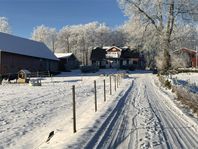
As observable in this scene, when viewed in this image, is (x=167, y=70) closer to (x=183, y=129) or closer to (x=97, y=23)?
(x=183, y=129)

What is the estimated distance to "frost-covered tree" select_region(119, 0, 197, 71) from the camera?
46.6 meters

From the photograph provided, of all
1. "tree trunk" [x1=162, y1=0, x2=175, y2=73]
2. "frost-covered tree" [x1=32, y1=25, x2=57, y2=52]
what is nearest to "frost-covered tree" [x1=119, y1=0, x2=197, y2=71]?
"tree trunk" [x1=162, y1=0, x2=175, y2=73]

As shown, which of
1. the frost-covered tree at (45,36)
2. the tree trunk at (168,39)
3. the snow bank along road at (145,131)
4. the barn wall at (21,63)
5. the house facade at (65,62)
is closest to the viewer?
the snow bank along road at (145,131)

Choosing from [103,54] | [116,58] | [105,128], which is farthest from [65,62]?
[105,128]

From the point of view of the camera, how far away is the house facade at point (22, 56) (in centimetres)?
5456

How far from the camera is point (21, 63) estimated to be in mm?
58781

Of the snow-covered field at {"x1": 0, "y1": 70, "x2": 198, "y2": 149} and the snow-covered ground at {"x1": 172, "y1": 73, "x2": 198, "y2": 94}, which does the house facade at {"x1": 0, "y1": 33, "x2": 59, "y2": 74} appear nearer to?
the snow-covered ground at {"x1": 172, "y1": 73, "x2": 198, "y2": 94}

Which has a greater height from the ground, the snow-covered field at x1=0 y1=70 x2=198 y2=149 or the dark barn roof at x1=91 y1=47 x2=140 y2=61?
the dark barn roof at x1=91 y1=47 x2=140 y2=61

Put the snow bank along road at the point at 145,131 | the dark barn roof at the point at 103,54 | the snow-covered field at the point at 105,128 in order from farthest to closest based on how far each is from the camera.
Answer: the dark barn roof at the point at 103,54
the snow-covered field at the point at 105,128
the snow bank along road at the point at 145,131

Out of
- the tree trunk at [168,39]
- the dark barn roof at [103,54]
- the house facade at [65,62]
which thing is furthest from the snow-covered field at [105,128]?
the dark barn roof at [103,54]

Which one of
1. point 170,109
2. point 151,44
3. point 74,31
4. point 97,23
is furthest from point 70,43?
point 170,109

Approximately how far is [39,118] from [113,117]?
3166 mm

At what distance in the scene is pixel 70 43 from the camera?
13388 cm

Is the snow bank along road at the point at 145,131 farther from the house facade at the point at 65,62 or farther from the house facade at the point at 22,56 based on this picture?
the house facade at the point at 65,62
